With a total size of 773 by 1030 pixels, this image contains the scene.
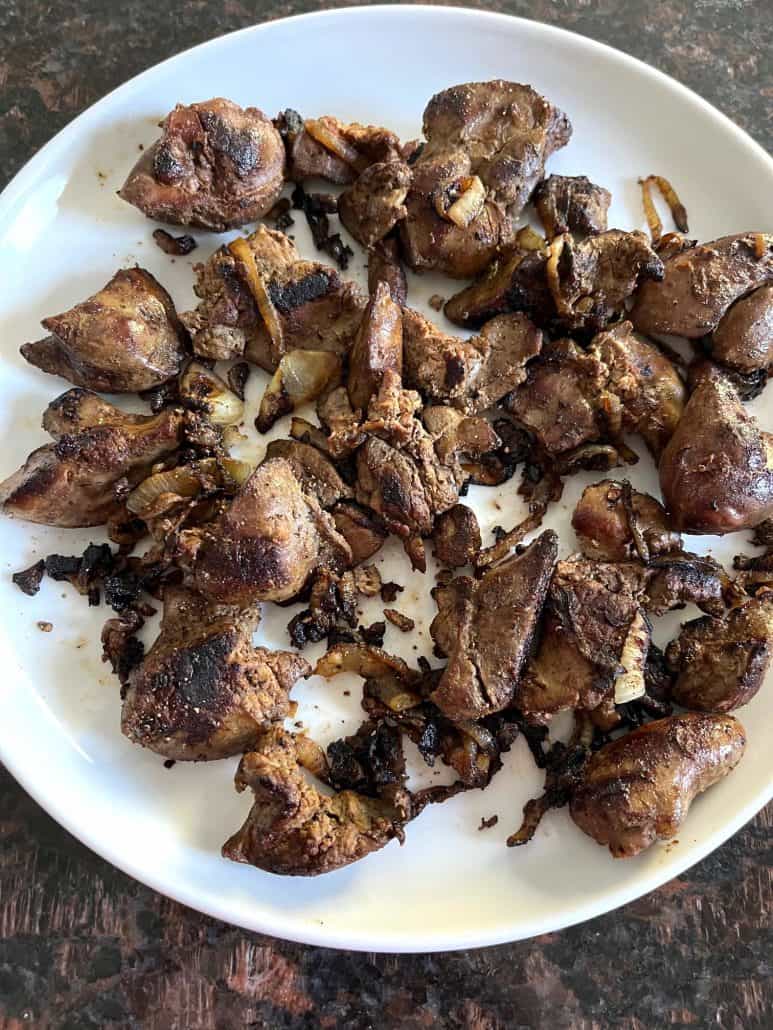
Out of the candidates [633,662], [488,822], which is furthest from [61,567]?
[633,662]

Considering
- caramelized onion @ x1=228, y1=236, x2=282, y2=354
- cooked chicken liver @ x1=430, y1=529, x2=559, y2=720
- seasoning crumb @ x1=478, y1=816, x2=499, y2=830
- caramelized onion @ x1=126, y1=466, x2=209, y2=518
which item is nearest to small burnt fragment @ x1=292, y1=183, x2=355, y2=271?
caramelized onion @ x1=228, y1=236, x2=282, y2=354

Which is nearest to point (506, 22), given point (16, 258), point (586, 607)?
point (16, 258)

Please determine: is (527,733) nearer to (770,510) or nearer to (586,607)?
(586,607)

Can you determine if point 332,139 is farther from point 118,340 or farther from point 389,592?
point 389,592

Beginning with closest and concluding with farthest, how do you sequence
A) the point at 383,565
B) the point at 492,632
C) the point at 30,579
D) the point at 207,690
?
the point at 207,690 < the point at 492,632 < the point at 30,579 < the point at 383,565

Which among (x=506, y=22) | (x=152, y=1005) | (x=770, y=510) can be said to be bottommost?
(x=152, y=1005)

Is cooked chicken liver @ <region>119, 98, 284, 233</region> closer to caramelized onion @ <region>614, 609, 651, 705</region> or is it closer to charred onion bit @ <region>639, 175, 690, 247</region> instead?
charred onion bit @ <region>639, 175, 690, 247</region>
